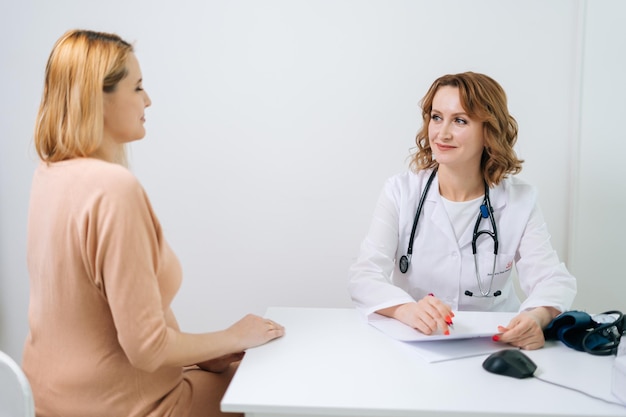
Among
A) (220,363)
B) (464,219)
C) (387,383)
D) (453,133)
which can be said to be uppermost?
(453,133)

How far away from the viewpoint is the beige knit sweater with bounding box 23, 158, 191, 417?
1077 mm

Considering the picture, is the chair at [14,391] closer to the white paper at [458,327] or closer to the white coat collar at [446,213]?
the white paper at [458,327]

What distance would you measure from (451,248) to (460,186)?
0.23m

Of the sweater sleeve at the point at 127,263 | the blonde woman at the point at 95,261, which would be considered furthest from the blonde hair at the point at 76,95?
the sweater sleeve at the point at 127,263

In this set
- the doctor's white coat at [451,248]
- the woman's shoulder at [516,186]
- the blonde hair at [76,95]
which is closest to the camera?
the blonde hair at [76,95]

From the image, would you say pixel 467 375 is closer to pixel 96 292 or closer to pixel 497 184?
pixel 96 292

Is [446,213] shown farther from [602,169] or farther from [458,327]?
[602,169]

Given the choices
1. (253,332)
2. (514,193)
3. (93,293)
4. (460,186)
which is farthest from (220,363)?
(514,193)

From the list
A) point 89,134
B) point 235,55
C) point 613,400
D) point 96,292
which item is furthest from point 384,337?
point 235,55

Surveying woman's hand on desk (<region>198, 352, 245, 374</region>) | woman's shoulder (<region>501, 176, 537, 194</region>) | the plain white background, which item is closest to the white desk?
woman's hand on desk (<region>198, 352, 245, 374</region>)

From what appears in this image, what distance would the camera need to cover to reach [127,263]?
108 centimetres

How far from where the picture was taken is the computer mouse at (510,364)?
46.9 inches

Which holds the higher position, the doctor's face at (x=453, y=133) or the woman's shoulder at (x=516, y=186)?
the doctor's face at (x=453, y=133)

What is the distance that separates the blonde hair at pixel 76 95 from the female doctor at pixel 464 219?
96 cm
